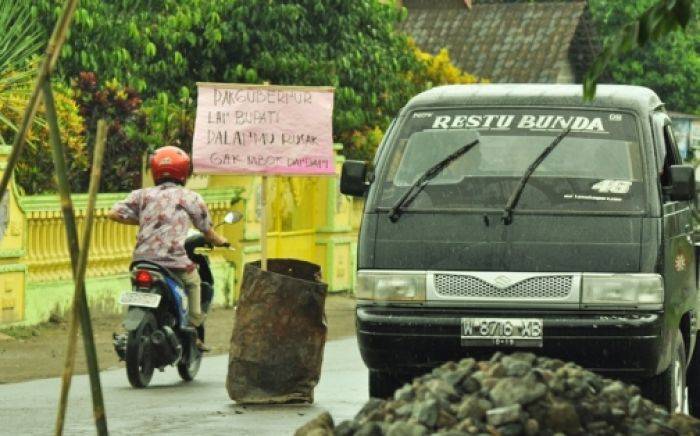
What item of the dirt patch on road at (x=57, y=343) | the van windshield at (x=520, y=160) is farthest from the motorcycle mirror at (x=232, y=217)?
the van windshield at (x=520, y=160)

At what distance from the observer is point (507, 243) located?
11.0 m

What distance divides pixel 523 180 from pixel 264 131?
2.89m

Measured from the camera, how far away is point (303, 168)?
14.0m

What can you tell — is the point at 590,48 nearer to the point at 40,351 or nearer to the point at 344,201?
the point at 344,201

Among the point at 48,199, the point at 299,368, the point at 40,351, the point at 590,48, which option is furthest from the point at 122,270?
the point at 590,48

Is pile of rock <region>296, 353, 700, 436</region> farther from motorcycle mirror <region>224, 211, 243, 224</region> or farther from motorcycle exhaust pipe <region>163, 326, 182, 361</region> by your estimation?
motorcycle mirror <region>224, 211, 243, 224</region>

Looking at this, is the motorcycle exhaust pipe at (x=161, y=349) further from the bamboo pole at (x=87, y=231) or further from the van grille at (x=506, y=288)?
the bamboo pole at (x=87, y=231)

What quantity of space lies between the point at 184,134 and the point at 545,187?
1501 cm

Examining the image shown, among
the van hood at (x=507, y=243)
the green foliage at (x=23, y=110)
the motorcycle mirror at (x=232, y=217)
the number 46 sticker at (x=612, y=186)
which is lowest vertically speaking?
the van hood at (x=507, y=243)

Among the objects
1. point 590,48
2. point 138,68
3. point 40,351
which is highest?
point 590,48

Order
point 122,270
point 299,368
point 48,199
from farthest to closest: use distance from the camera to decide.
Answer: point 122,270, point 48,199, point 299,368

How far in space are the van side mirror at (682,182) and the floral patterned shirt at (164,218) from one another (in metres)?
3.80

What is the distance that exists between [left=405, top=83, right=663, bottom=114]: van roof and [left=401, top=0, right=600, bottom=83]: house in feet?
135

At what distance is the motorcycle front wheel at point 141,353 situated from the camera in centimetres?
1341
